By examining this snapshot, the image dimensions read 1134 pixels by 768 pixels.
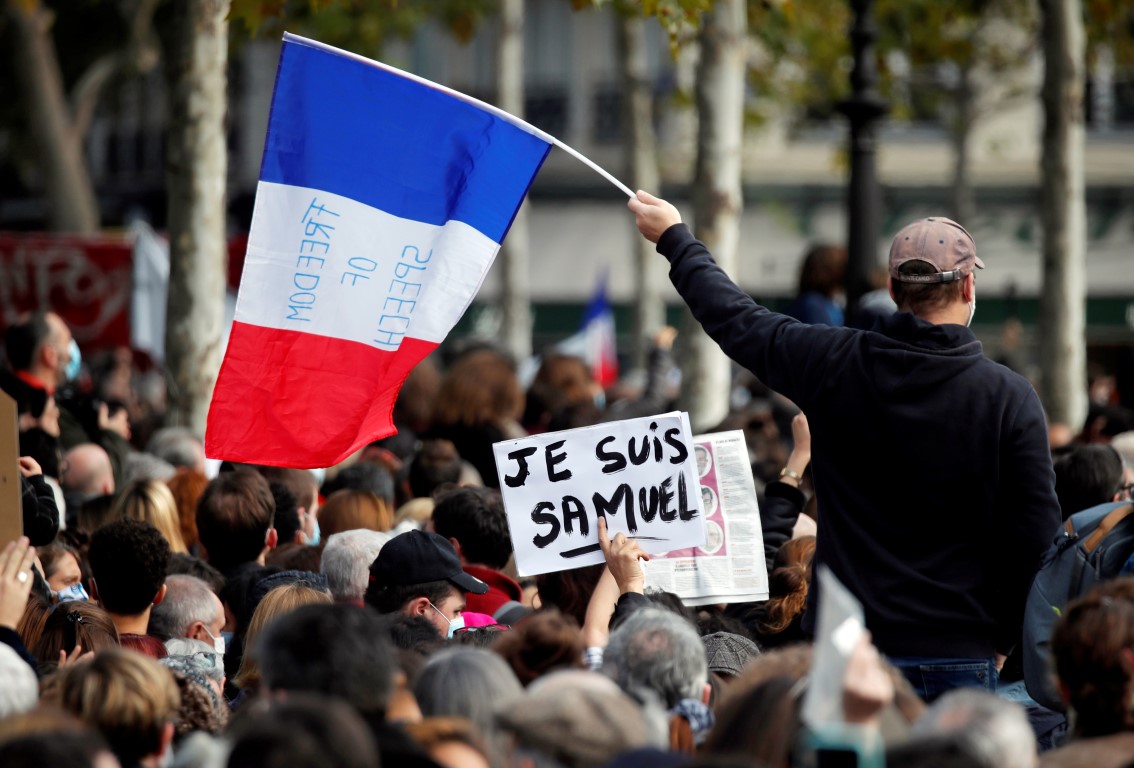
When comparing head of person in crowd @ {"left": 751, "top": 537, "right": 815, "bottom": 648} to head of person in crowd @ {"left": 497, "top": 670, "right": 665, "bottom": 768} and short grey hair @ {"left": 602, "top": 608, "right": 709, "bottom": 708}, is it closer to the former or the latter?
short grey hair @ {"left": 602, "top": 608, "right": 709, "bottom": 708}

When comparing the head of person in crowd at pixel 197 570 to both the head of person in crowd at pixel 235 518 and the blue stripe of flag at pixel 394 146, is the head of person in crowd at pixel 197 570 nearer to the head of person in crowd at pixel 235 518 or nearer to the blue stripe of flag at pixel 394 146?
the head of person in crowd at pixel 235 518

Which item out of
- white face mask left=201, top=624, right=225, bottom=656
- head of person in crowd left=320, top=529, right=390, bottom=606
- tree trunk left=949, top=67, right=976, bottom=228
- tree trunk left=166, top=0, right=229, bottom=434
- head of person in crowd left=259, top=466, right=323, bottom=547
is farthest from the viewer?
tree trunk left=949, top=67, right=976, bottom=228

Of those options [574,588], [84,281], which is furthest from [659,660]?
[84,281]

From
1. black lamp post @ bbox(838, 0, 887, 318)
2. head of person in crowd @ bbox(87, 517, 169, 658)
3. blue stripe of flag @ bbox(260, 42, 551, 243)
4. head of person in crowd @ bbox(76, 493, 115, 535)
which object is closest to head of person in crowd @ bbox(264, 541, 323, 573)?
head of person in crowd @ bbox(87, 517, 169, 658)

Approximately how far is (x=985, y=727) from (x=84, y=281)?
489 inches

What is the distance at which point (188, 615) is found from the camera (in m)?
5.17

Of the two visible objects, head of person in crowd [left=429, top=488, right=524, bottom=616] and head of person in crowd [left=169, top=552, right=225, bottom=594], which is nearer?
head of person in crowd [left=169, top=552, right=225, bottom=594]

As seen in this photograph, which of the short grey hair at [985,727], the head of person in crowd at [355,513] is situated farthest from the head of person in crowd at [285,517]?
the short grey hair at [985,727]

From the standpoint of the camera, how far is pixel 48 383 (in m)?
7.91

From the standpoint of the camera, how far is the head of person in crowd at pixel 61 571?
A: 536 centimetres

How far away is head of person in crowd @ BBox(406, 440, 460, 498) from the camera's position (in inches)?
285

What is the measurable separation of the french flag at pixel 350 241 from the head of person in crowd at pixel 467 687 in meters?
2.05

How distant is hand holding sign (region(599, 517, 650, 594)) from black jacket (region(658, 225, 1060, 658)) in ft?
2.30

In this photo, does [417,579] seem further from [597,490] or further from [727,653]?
[727,653]
